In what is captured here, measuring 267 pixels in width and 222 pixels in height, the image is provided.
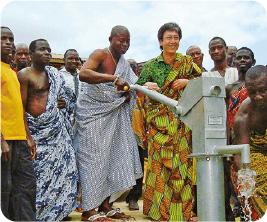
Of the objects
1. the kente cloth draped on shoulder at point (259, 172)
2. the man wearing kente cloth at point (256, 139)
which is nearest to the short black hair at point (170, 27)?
the man wearing kente cloth at point (256, 139)

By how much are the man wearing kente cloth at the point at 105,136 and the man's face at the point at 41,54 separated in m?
0.46

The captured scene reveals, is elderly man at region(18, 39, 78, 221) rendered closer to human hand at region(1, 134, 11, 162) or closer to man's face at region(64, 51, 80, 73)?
human hand at region(1, 134, 11, 162)

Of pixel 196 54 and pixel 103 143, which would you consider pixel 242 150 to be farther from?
pixel 196 54

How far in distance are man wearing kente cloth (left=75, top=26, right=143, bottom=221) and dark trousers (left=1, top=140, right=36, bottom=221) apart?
820 mm

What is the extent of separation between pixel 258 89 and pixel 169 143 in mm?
1208

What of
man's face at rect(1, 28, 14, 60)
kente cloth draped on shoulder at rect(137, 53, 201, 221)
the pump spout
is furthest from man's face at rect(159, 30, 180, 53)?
the pump spout

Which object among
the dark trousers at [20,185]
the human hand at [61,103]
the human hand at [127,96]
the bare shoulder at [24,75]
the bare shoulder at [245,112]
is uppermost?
the bare shoulder at [24,75]

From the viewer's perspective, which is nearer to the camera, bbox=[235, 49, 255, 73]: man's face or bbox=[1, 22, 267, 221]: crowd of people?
bbox=[1, 22, 267, 221]: crowd of people

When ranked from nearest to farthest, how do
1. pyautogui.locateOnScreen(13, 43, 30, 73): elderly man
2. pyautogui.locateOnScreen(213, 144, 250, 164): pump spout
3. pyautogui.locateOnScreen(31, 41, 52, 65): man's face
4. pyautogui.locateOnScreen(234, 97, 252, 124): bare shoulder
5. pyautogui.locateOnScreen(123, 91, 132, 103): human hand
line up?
pyautogui.locateOnScreen(213, 144, 250, 164): pump spout
pyautogui.locateOnScreen(234, 97, 252, 124): bare shoulder
pyautogui.locateOnScreen(31, 41, 52, 65): man's face
pyautogui.locateOnScreen(123, 91, 132, 103): human hand
pyautogui.locateOnScreen(13, 43, 30, 73): elderly man

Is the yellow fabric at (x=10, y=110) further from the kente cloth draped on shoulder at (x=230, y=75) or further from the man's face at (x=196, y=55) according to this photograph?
the man's face at (x=196, y=55)

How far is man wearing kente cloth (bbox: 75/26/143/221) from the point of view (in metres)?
4.15

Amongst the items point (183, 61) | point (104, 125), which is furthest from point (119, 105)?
point (183, 61)

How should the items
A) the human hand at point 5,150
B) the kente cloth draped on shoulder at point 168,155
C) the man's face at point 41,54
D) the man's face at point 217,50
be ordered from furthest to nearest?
the man's face at point 217,50 < the man's face at point 41,54 < the kente cloth draped on shoulder at point 168,155 < the human hand at point 5,150

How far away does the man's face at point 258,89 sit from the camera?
10.0ft
